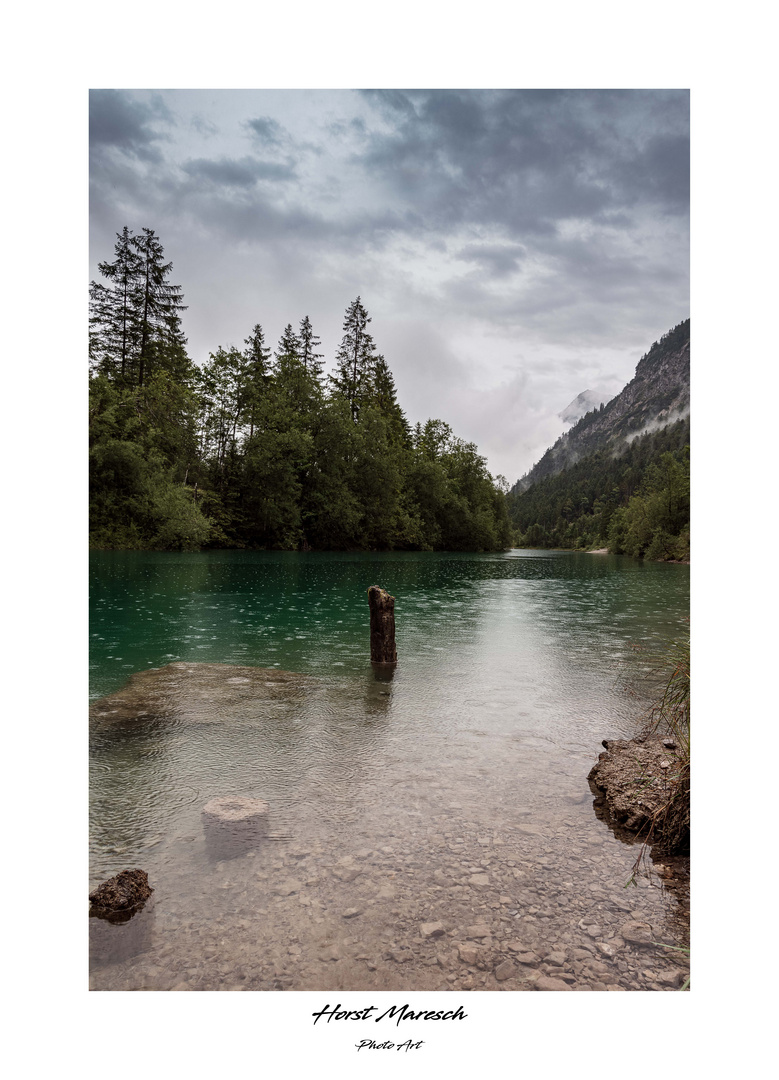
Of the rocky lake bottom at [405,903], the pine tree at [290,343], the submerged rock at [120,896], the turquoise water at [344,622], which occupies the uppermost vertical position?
the pine tree at [290,343]

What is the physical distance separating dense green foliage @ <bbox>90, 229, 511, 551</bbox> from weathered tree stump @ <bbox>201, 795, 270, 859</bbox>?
33444mm

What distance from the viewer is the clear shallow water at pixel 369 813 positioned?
2.76 m

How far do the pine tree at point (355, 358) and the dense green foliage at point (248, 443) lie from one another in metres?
0.14

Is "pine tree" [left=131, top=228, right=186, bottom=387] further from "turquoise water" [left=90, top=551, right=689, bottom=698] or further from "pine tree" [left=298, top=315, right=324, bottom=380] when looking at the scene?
"turquoise water" [left=90, top=551, right=689, bottom=698]

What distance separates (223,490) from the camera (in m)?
53.0

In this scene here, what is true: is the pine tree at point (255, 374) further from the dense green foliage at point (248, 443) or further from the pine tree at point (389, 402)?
the pine tree at point (389, 402)

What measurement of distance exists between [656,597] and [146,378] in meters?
45.5

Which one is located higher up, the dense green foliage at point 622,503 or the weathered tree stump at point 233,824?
the dense green foliage at point 622,503

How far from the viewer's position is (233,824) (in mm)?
4035

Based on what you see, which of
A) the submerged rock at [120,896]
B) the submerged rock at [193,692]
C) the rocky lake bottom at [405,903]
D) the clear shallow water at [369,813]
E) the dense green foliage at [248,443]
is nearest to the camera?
the rocky lake bottom at [405,903]

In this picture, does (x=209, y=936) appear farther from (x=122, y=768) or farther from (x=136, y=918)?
(x=122, y=768)

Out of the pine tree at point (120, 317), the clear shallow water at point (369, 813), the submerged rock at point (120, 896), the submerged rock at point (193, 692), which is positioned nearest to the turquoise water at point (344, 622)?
the clear shallow water at point (369, 813)

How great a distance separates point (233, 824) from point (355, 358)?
6828cm

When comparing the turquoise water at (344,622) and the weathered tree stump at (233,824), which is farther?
the turquoise water at (344,622)
